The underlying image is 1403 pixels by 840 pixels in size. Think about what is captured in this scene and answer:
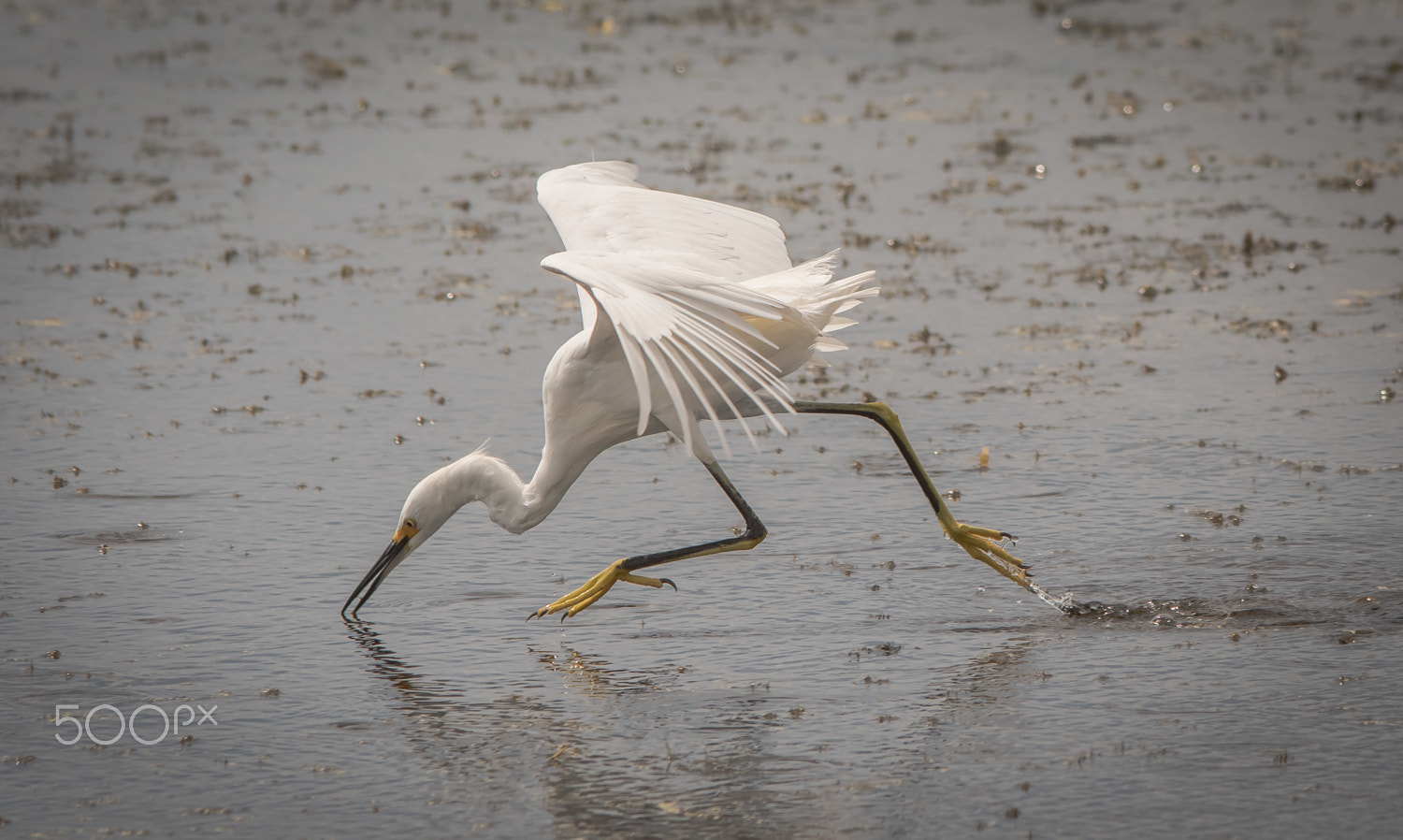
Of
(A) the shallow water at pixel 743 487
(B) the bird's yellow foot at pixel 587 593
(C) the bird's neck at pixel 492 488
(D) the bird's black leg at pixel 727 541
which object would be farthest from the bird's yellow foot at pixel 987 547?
(C) the bird's neck at pixel 492 488

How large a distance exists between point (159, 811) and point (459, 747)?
81 centimetres

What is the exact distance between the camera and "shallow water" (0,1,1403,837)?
4.52m

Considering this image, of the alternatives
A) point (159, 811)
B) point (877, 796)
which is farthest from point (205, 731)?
point (877, 796)

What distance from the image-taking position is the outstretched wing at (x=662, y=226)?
643 cm

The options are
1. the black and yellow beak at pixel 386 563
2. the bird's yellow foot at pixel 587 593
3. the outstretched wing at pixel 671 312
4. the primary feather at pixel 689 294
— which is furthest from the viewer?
the black and yellow beak at pixel 386 563

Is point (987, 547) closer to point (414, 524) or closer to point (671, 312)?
point (671, 312)

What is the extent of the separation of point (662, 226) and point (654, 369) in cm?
77

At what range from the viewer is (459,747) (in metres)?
4.72

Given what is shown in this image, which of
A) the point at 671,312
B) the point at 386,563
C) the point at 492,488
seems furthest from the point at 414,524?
the point at 671,312

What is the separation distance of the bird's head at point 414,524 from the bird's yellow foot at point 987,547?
1.78 metres

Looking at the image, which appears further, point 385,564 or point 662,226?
point 662,226

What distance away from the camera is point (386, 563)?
5.76 metres

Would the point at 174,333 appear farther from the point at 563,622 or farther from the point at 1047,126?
the point at 1047,126

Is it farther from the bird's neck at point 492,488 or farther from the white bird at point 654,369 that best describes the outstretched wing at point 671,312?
the bird's neck at point 492,488
